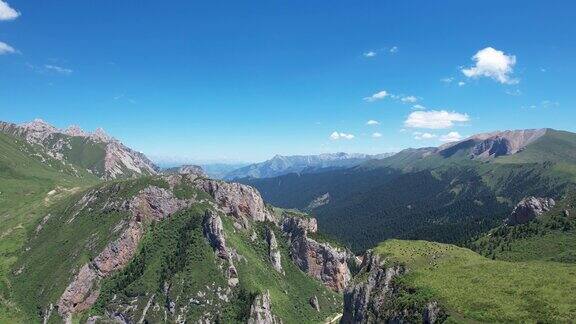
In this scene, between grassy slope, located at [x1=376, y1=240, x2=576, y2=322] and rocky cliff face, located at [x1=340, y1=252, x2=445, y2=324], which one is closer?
grassy slope, located at [x1=376, y1=240, x2=576, y2=322]

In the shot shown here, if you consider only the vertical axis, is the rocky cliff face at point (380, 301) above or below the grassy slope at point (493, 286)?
below

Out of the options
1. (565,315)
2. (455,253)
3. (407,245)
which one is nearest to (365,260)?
(407,245)

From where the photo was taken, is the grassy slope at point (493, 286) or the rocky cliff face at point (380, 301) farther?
the rocky cliff face at point (380, 301)

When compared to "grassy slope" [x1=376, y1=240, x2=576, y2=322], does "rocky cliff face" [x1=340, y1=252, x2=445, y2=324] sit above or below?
below

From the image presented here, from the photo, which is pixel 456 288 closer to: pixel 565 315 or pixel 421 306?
pixel 421 306
